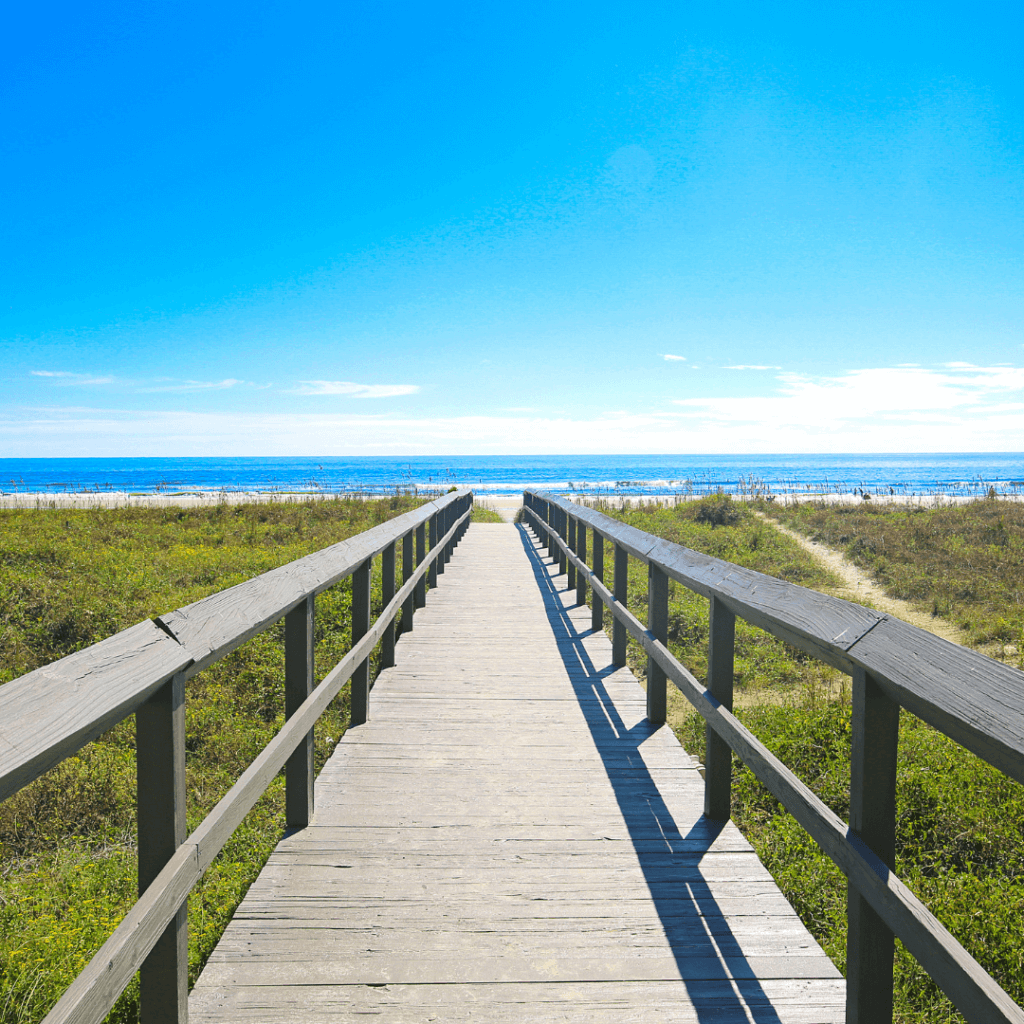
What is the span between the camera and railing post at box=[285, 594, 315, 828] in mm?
2957

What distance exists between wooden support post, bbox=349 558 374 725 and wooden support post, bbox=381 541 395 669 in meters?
0.65

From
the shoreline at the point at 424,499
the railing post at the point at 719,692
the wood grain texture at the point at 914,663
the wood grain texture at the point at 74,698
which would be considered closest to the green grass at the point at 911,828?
the railing post at the point at 719,692

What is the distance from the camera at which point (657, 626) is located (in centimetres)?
413

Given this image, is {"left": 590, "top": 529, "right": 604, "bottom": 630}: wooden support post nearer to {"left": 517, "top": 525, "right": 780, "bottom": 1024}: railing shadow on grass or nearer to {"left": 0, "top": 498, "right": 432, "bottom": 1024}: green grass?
{"left": 517, "top": 525, "right": 780, "bottom": 1024}: railing shadow on grass

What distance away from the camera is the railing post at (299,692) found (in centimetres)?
296

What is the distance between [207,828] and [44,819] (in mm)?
3118

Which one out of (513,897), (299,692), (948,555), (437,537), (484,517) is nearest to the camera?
(513,897)

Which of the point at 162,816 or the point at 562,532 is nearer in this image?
the point at 162,816

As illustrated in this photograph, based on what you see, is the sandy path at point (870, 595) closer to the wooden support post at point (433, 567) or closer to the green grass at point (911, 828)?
the green grass at point (911, 828)

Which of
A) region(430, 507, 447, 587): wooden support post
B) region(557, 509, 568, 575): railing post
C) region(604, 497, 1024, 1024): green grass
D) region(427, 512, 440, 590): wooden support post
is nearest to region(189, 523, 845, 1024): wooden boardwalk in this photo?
region(604, 497, 1024, 1024): green grass

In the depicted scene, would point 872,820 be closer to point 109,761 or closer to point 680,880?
point 680,880

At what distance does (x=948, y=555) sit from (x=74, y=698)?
571 inches

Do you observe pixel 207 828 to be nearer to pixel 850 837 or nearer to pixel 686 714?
pixel 850 837

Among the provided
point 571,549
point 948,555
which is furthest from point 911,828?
point 948,555
